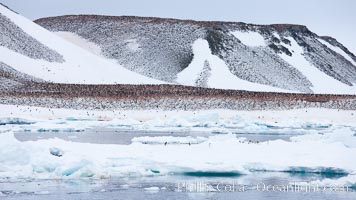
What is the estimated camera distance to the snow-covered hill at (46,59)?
67125 mm

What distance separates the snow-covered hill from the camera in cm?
6712

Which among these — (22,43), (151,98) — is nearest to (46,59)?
(22,43)

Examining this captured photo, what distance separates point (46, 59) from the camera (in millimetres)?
70500

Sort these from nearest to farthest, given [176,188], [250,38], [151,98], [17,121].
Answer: [176,188] → [17,121] → [151,98] → [250,38]

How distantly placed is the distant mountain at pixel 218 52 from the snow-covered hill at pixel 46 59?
8.48m

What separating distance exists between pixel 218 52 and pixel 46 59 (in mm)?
22842

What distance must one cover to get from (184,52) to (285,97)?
26.7 metres

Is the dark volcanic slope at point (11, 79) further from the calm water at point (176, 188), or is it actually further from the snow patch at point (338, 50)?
the snow patch at point (338, 50)

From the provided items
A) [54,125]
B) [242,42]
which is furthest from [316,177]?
[242,42]

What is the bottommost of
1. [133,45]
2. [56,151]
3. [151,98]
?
[56,151]

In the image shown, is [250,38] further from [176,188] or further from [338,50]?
[176,188]

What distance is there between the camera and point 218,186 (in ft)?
Answer: 71.7

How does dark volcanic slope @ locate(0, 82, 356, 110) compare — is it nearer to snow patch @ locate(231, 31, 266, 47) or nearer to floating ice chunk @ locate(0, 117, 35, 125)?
floating ice chunk @ locate(0, 117, 35, 125)

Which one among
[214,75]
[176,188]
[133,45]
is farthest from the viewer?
[133,45]
